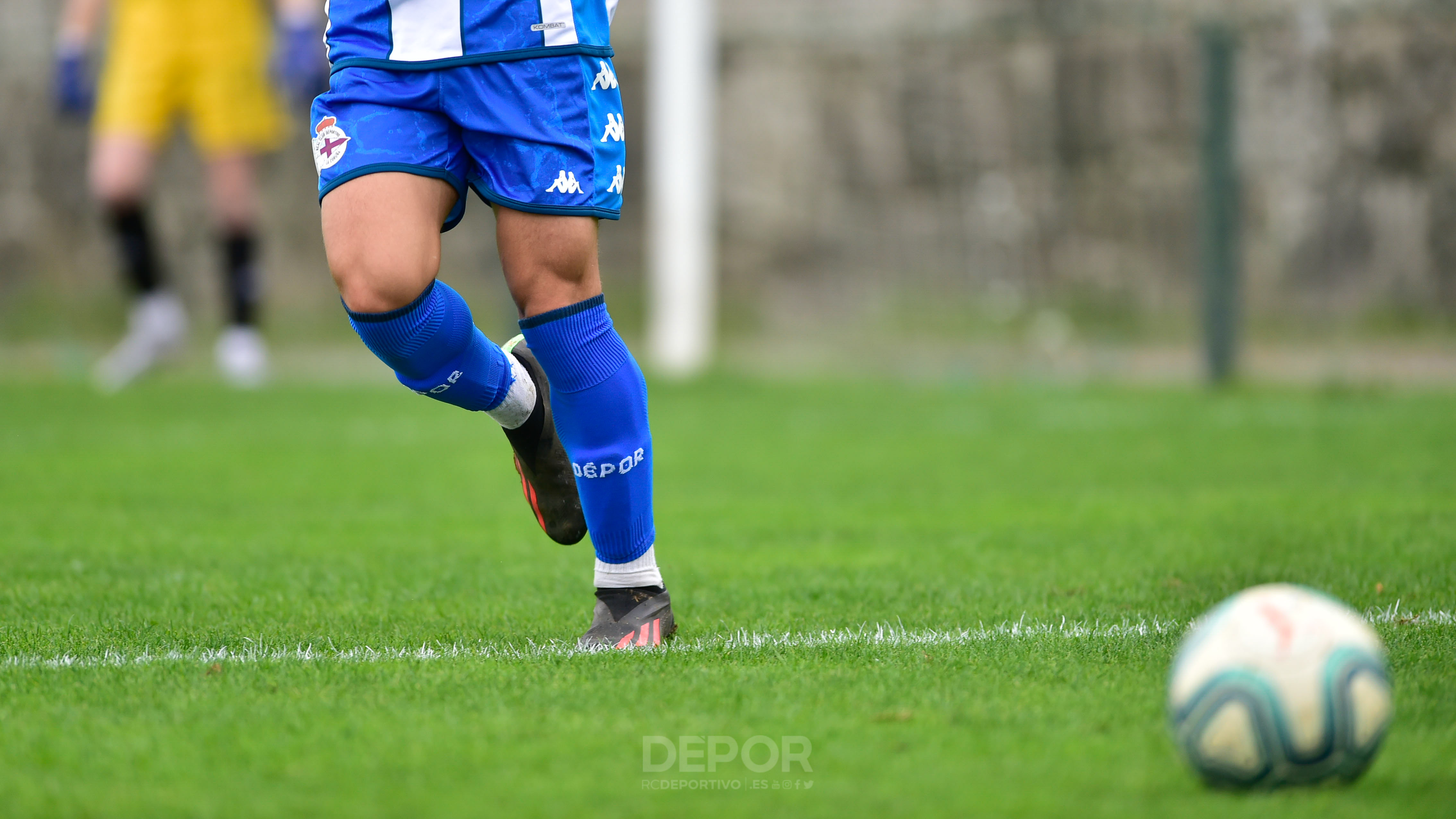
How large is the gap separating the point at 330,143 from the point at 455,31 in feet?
1.05

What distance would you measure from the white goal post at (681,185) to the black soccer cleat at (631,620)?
7.38 metres

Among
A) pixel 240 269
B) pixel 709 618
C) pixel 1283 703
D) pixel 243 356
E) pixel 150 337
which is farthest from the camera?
pixel 243 356

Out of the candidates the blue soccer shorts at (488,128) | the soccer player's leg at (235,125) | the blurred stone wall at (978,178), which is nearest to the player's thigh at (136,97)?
the soccer player's leg at (235,125)

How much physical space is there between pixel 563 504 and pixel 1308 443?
14.1 feet

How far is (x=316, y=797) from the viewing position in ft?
6.56

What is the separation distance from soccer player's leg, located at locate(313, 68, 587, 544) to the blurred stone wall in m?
7.50

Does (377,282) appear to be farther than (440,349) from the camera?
No

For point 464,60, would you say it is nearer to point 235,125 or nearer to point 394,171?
point 394,171

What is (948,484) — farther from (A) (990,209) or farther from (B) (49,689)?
(A) (990,209)

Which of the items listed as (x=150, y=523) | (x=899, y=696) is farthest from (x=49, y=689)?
(x=150, y=523)

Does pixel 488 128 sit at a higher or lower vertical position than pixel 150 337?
higher

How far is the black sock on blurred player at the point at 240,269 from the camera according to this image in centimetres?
927

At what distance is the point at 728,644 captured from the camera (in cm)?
298

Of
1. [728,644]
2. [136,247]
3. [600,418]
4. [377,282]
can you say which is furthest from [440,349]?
[136,247]
